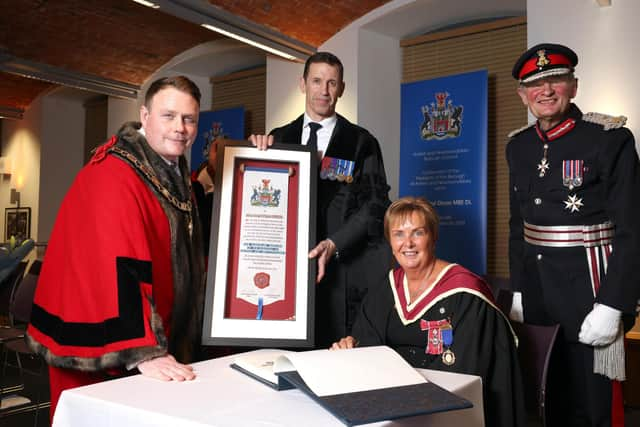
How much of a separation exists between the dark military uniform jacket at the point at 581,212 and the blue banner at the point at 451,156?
137 inches

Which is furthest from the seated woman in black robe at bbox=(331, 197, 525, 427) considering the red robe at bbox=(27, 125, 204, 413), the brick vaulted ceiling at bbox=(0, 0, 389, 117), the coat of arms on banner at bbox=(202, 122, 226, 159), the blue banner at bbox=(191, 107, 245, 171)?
the coat of arms on banner at bbox=(202, 122, 226, 159)

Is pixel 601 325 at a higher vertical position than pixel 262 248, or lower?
lower

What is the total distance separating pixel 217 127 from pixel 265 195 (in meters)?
6.16

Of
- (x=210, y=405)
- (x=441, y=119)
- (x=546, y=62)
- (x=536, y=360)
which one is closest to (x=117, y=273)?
(x=210, y=405)

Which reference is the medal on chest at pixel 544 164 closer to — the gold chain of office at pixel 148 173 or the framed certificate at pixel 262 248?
the framed certificate at pixel 262 248

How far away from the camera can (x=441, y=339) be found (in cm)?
214

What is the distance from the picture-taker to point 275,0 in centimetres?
674

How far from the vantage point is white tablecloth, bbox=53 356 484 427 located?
1.27 meters

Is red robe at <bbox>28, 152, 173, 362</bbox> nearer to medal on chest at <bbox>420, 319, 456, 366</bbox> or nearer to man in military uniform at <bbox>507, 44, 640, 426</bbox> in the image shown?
medal on chest at <bbox>420, 319, 456, 366</bbox>

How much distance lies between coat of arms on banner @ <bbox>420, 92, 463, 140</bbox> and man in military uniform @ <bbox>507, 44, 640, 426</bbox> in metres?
3.85

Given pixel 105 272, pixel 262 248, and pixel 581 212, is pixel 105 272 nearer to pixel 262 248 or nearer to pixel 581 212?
pixel 262 248

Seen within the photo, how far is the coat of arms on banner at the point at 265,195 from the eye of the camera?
8.27 ft

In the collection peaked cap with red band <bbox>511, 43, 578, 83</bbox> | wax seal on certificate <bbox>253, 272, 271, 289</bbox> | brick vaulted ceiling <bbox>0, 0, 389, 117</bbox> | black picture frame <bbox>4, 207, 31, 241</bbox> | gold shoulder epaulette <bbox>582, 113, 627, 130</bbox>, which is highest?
brick vaulted ceiling <bbox>0, 0, 389, 117</bbox>

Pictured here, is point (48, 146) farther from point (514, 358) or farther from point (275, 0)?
point (514, 358)
